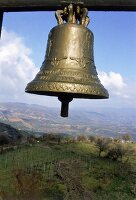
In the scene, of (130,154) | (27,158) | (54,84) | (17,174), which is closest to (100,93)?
(54,84)

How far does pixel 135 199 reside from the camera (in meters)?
17.1

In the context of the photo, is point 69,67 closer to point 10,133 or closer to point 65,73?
point 65,73

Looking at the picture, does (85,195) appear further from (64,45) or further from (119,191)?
(64,45)

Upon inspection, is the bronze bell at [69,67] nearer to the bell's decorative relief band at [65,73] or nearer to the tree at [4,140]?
the bell's decorative relief band at [65,73]

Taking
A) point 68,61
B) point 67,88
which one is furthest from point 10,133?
point 67,88

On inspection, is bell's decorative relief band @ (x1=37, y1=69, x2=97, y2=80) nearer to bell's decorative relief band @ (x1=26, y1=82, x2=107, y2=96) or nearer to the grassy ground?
bell's decorative relief band @ (x1=26, y1=82, x2=107, y2=96)

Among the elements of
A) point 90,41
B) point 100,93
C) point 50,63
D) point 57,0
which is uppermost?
point 57,0

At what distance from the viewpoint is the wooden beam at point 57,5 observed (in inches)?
149

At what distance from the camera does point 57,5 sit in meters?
3.89

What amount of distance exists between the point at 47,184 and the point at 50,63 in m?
15.6

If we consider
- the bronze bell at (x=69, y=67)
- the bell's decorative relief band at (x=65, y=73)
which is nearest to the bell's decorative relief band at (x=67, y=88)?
the bronze bell at (x=69, y=67)

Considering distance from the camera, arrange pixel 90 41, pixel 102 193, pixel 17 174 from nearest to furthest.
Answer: pixel 90 41 → pixel 102 193 → pixel 17 174

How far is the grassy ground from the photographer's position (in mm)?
18078

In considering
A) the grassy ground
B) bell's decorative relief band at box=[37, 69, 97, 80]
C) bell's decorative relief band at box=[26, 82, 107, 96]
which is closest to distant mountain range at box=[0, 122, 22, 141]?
the grassy ground
